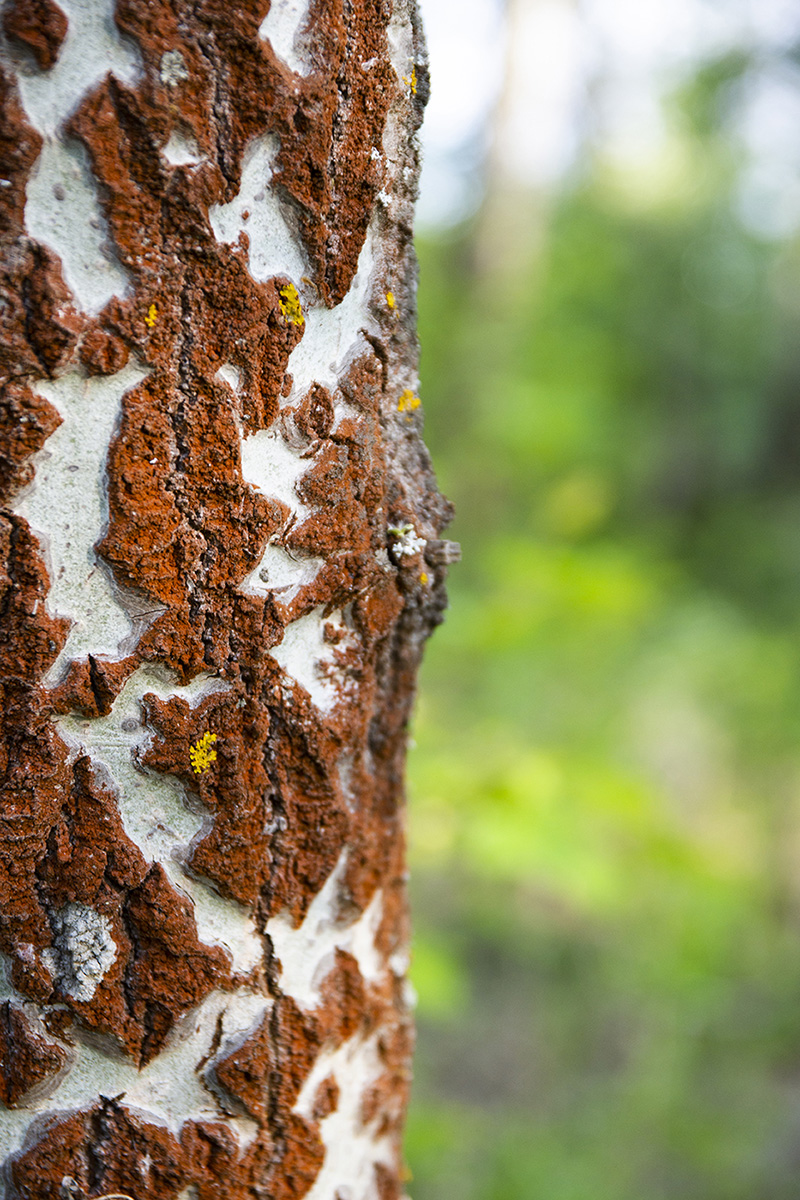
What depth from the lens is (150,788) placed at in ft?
2.07

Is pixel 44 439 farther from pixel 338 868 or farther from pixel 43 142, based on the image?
pixel 338 868

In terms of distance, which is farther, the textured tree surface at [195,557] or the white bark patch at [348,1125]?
the white bark patch at [348,1125]

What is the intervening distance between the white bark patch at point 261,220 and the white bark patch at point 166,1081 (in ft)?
1.79

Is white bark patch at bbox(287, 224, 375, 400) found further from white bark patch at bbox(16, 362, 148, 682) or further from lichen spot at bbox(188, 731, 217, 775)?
lichen spot at bbox(188, 731, 217, 775)

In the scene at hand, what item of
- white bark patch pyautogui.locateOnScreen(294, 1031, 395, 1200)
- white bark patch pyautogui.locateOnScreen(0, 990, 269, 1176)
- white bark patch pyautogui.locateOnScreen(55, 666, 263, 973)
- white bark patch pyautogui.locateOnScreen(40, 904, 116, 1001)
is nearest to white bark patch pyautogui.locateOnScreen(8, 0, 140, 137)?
white bark patch pyautogui.locateOnScreen(55, 666, 263, 973)

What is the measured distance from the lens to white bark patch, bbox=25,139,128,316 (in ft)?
1.74

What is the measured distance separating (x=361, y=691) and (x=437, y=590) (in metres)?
0.13

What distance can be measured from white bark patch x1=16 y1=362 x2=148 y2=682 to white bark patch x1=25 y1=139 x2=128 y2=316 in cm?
5

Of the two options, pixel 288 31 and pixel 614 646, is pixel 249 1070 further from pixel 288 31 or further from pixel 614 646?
pixel 614 646

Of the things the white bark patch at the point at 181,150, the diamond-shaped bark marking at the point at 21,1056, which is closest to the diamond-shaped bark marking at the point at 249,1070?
the diamond-shaped bark marking at the point at 21,1056

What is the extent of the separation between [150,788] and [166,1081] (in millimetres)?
233

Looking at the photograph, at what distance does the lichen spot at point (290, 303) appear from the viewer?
0.62 metres

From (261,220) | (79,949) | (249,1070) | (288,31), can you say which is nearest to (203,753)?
(79,949)

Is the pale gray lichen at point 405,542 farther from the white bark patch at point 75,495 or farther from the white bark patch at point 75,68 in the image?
the white bark patch at point 75,68
